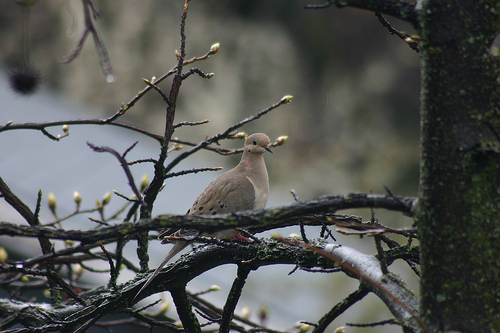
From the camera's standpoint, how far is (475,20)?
1295 millimetres

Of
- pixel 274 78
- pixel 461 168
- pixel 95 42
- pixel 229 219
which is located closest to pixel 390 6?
pixel 461 168

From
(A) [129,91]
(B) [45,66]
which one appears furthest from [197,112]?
(B) [45,66]

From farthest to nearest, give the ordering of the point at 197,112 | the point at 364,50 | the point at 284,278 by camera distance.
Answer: the point at 364,50 < the point at 197,112 < the point at 284,278

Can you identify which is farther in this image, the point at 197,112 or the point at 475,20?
the point at 197,112

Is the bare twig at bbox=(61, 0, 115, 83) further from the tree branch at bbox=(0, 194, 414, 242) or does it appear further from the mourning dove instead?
the mourning dove

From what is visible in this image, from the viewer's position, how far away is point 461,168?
50.2 inches

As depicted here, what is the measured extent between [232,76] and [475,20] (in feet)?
34.6

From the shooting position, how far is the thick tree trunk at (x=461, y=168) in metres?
1.27

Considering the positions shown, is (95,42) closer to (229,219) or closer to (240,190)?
(229,219)

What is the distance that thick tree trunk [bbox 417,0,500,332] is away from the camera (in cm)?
127

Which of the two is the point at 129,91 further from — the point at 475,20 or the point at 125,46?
the point at 475,20

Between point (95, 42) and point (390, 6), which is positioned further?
point (95, 42)

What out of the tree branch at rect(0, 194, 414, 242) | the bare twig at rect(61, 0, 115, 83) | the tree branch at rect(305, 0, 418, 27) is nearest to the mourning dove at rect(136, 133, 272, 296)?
the bare twig at rect(61, 0, 115, 83)

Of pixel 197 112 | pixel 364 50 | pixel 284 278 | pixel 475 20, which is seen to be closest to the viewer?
pixel 475 20
